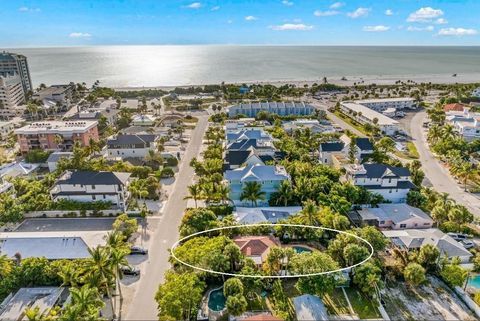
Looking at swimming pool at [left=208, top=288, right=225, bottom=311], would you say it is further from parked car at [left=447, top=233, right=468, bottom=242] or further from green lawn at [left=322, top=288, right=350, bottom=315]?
parked car at [left=447, top=233, right=468, bottom=242]

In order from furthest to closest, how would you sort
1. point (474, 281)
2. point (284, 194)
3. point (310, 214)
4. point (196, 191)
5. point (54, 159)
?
1. point (54, 159)
2. point (284, 194)
3. point (196, 191)
4. point (310, 214)
5. point (474, 281)

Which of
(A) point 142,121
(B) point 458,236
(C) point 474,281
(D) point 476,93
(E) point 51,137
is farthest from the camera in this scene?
(D) point 476,93

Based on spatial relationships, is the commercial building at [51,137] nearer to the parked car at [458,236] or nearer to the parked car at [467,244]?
the parked car at [458,236]

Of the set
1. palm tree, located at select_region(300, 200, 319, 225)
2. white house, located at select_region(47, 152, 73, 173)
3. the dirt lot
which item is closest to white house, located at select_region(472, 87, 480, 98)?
palm tree, located at select_region(300, 200, 319, 225)

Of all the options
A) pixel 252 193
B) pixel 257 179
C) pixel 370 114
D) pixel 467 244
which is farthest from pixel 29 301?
pixel 370 114

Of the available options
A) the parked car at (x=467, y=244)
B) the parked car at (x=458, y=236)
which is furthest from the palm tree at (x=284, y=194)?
the parked car at (x=467, y=244)

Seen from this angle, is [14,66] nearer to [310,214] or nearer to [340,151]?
[340,151]

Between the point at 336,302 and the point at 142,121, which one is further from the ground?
the point at 142,121
